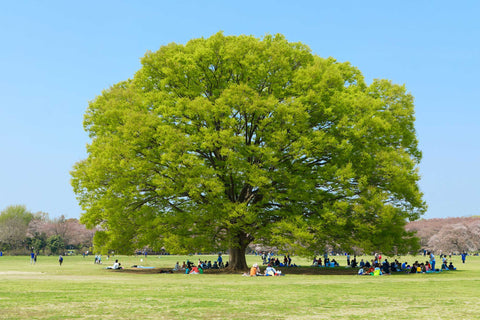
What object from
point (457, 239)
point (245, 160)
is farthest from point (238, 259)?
point (457, 239)

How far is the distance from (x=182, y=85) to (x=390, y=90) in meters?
17.2

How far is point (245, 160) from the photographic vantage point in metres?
35.7

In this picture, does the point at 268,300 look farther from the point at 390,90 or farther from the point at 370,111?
the point at 390,90

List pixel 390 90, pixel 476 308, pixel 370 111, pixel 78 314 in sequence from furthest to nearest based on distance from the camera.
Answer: pixel 390 90
pixel 370 111
pixel 476 308
pixel 78 314

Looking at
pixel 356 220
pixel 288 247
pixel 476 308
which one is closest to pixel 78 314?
pixel 476 308

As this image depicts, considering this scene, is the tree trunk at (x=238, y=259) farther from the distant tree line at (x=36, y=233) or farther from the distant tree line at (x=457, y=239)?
the distant tree line at (x=457, y=239)

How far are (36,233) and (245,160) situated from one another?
310ft

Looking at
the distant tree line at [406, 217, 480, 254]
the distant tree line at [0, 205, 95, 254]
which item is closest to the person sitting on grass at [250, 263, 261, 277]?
the distant tree line at [0, 205, 95, 254]

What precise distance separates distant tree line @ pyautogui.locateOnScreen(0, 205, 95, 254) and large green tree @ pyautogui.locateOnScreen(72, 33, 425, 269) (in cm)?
7841

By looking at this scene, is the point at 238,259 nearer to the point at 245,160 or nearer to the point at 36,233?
the point at 245,160

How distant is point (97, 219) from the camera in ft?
129

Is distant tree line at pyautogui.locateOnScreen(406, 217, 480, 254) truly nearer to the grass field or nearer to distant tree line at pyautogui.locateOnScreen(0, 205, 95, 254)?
distant tree line at pyautogui.locateOnScreen(0, 205, 95, 254)

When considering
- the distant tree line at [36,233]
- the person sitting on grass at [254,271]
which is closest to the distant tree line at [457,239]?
the distant tree line at [36,233]

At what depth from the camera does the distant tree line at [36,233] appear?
111562 mm
